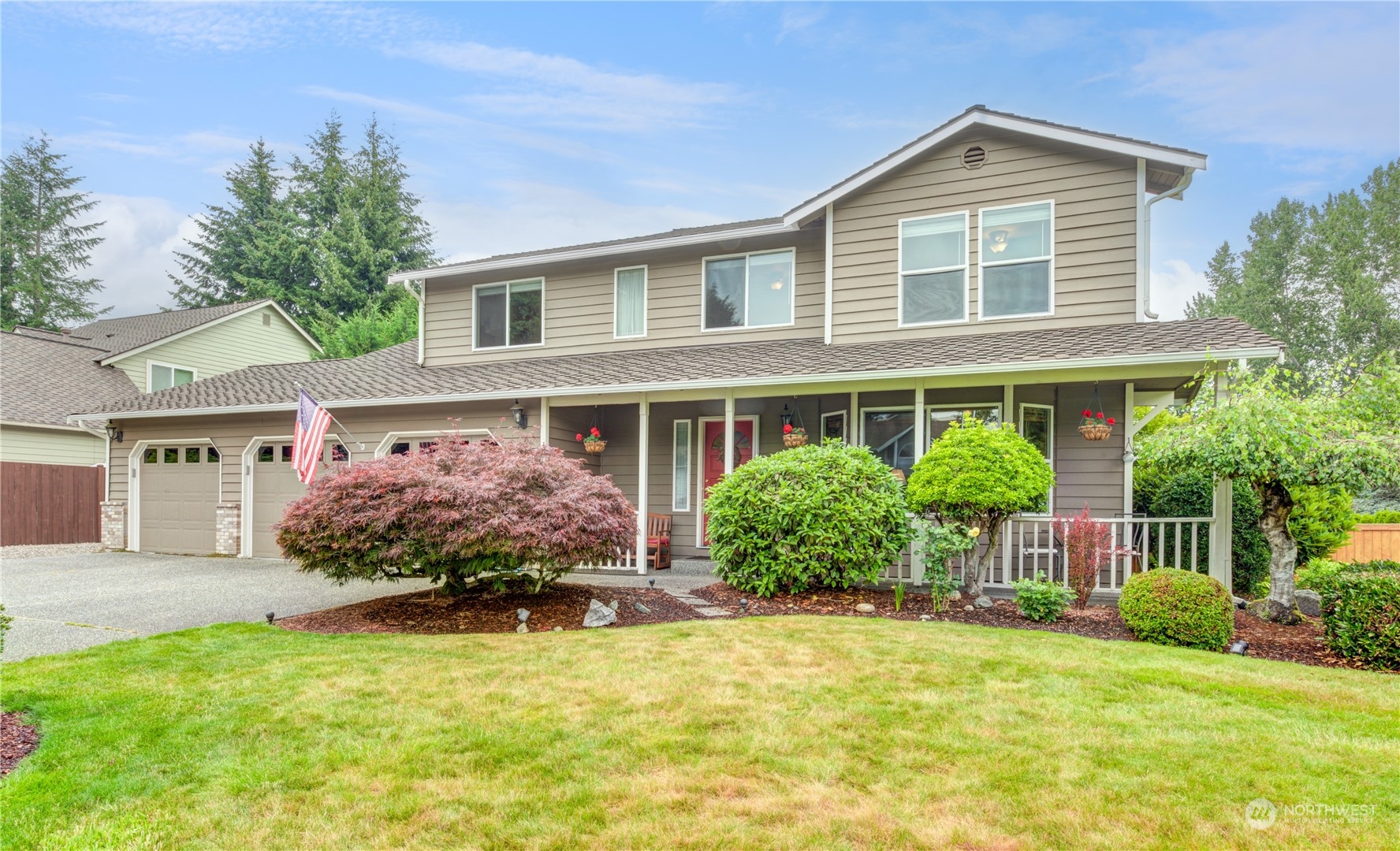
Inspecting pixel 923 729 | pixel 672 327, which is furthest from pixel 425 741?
pixel 672 327

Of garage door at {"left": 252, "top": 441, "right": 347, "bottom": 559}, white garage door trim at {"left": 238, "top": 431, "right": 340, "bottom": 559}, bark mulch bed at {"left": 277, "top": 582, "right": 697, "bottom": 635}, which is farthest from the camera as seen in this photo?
white garage door trim at {"left": 238, "top": 431, "right": 340, "bottom": 559}

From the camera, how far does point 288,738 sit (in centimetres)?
405

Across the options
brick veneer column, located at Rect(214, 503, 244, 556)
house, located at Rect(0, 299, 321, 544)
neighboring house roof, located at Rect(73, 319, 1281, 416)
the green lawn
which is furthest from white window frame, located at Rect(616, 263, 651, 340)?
house, located at Rect(0, 299, 321, 544)

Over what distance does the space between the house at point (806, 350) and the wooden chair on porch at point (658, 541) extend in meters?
0.34

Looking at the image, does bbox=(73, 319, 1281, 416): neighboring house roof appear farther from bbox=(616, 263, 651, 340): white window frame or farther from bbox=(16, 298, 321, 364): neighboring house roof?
bbox=(16, 298, 321, 364): neighboring house roof

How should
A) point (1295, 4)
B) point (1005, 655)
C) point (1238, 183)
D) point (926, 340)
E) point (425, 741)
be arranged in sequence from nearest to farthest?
point (425, 741)
point (1005, 655)
point (926, 340)
point (1295, 4)
point (1238, 183)

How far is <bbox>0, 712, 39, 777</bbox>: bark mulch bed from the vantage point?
3.74 meters

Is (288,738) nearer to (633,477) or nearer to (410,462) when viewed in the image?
(410,462)

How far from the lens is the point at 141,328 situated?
2398 centimetres

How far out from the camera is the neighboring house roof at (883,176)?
9227 millimetres

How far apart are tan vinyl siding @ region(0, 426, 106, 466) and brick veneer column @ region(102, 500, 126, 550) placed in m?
3.63

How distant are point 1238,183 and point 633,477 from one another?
30.1 metres

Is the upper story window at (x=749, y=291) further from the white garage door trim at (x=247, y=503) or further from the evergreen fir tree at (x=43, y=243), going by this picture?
the evergreen fir tree at (x=43, y=243)

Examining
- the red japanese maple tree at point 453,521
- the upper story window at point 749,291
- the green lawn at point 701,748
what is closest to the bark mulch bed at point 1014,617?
the green lawn at point 701,748
